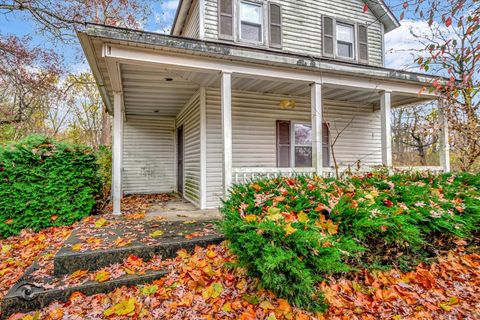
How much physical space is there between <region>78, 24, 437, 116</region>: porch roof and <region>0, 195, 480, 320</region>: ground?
10.4 ft

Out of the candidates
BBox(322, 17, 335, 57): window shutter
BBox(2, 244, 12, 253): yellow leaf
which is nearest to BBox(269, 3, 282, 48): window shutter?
BBox(322, 17, 335, 57): window shutter

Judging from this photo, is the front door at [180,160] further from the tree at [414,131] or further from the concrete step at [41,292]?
the tree at [414,131]

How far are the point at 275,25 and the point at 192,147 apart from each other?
14.3ft

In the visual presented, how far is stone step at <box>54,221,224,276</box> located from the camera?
9.38ft

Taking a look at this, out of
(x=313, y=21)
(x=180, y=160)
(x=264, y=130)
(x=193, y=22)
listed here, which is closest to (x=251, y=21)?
(x=193, y=22)

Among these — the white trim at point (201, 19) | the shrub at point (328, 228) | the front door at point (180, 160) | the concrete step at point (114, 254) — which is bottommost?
the concrete step at point (114, 254)

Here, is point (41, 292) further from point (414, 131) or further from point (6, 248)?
point (414, 131)

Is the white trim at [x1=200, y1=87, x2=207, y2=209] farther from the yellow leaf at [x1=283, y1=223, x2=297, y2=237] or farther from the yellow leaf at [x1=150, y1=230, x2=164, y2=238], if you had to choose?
the yellow leaf at [x1=283, y1=223, x2=297, y2=237]

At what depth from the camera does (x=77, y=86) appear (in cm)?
1512

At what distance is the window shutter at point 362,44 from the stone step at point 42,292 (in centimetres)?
896

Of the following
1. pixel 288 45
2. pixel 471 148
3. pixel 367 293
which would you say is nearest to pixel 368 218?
pixel 367 293

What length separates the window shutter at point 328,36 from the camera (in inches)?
320

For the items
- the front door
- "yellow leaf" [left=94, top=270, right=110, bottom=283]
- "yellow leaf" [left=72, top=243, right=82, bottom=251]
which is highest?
the front door

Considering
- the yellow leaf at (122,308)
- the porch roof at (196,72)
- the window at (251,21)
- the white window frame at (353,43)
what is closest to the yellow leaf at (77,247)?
the yellow leaf at (122,308)
